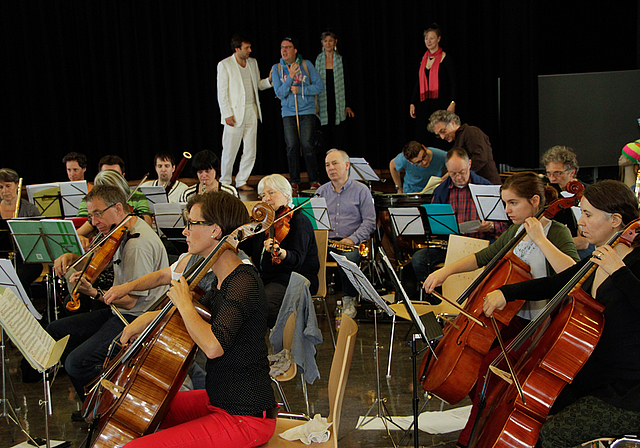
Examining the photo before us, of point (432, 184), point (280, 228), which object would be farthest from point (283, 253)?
point (432, 184)

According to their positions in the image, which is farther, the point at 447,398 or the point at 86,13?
the point at 86,13

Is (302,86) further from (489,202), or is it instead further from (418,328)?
(418,328)

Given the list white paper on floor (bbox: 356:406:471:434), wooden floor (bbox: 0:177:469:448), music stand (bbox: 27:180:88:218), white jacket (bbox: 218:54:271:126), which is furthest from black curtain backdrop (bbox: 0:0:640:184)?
white paper on floor (bbox: 356:406:471:434)

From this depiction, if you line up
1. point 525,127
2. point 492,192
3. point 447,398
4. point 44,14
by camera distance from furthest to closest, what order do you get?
point 44,14 < point 525,127 < point 492,192 < point 447,398

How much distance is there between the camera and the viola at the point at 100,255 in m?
2.85

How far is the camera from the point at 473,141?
18.0 feet

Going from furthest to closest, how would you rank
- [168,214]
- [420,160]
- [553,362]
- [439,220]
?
[420,160], [168,214], [439,220], [553,362]

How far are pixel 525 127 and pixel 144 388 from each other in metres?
6.38

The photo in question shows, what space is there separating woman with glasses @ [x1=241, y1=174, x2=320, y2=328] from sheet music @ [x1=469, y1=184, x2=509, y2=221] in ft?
3.89

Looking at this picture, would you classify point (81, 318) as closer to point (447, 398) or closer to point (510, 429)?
point (447, 398)

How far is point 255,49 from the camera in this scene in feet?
28.8

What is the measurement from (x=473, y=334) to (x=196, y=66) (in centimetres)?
727

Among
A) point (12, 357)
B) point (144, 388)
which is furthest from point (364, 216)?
point (144, 388)

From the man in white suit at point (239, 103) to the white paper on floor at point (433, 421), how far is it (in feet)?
15.9
